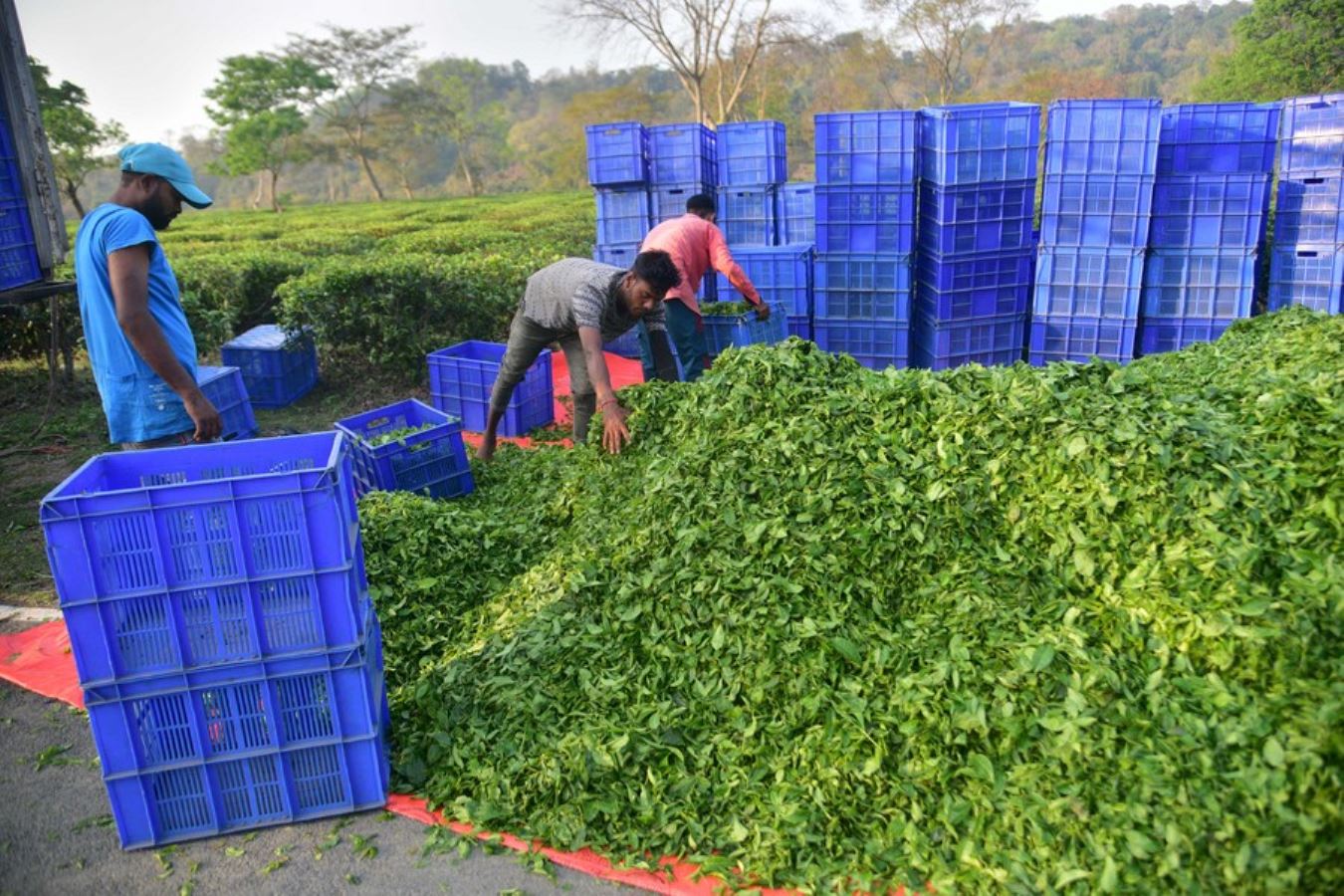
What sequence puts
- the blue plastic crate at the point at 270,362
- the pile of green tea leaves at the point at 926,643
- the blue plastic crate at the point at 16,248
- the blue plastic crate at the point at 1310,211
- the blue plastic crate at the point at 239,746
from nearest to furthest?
the pile of green tea leaves at the point at 926,643
the blue plastic crate at the point at 239,746
the blue plastic crate at the point at 16,248
the blue plastic crate at the point at 1310,211
the blue plastic crate at the point at 270,362

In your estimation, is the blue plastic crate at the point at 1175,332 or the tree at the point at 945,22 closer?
the blue plastic crate at the point at 1175,332

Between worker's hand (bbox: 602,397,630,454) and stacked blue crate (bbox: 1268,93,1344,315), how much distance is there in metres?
6.02

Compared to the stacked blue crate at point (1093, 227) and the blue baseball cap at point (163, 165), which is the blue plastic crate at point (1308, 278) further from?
the blue baseball cap at point (163, 165)

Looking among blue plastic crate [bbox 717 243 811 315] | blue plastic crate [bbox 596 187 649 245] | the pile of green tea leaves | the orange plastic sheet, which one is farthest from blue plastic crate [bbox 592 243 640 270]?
the orange plastic sheet

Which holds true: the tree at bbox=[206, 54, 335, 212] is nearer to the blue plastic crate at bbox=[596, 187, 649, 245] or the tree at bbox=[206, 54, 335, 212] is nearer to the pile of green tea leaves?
the blue plastic crate at bbox=[596, 187, 649, 245]

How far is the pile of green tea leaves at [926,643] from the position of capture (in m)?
2.48

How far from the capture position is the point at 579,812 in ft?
9.43

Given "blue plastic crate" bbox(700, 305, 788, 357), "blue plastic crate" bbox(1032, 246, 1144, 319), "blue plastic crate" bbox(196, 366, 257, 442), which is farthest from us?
"blue plastic crate" bbox(1032, 246, 1144, 319)

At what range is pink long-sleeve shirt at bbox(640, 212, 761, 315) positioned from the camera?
6145 millimetres

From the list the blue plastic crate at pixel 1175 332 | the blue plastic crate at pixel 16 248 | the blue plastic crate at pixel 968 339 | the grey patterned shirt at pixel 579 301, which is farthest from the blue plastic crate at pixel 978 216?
the blue plastic crate at pixel 16 248

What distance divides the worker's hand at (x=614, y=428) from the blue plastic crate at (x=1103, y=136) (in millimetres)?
4621

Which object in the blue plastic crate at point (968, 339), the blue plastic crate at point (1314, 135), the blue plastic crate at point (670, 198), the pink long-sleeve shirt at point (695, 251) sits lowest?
the blue plastic crate at point (968, 339)

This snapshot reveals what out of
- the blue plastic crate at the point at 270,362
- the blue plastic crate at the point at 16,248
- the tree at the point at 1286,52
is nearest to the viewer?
the blue plastic crate at the point at 16,248

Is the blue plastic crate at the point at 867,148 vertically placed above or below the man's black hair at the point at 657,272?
above
